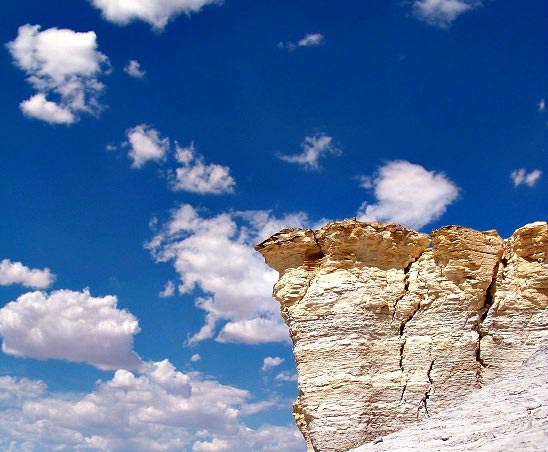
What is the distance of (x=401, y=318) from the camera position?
76.4 ft

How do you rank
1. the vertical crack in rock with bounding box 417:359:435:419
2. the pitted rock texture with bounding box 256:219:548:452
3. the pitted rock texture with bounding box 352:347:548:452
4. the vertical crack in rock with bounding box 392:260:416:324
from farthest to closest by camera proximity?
the vertical crack in rock with bounding box 392:260:416:324
the pitted rock texture with bounding box 256:219:548:452
the vertical crack in rock with bounding box 417:359:435:419
the pitted rock texture with bounding box 352:347:548:452

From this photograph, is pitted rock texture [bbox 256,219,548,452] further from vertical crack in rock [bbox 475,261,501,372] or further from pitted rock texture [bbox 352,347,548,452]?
pitted rock texture [bbox 352,347,548,452]

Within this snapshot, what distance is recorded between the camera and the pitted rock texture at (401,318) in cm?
2200

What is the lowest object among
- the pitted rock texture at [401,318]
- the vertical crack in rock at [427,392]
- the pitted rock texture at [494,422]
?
→ the pitted rock texture at [494,422]

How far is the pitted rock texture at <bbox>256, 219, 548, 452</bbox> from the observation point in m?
22.0

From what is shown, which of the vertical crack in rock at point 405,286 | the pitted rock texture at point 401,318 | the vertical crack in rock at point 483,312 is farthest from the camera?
the vertical crack in rock at point 405,286

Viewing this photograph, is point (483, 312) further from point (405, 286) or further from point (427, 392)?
point (427, 392)

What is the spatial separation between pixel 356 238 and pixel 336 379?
477cm

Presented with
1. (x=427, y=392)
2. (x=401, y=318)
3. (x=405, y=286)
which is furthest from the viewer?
(x=405, y=286)

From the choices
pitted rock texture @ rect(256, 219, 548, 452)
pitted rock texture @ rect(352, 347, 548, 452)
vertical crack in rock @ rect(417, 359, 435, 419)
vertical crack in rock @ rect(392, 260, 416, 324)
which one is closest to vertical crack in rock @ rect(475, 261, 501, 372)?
pitted rock texture @ rect(256, 219, 548, 452)

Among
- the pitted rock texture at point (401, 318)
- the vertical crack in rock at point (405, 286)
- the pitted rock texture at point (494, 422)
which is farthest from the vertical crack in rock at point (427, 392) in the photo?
A: the vertical crack in rock at point (405, 286)

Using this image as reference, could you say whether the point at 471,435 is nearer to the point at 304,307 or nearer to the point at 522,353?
the point at 522,353

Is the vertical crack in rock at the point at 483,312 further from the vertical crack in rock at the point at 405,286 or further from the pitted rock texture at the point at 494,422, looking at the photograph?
the vertical crack in rock at the point at 405,286

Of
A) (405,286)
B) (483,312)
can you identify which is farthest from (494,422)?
(405,286)
